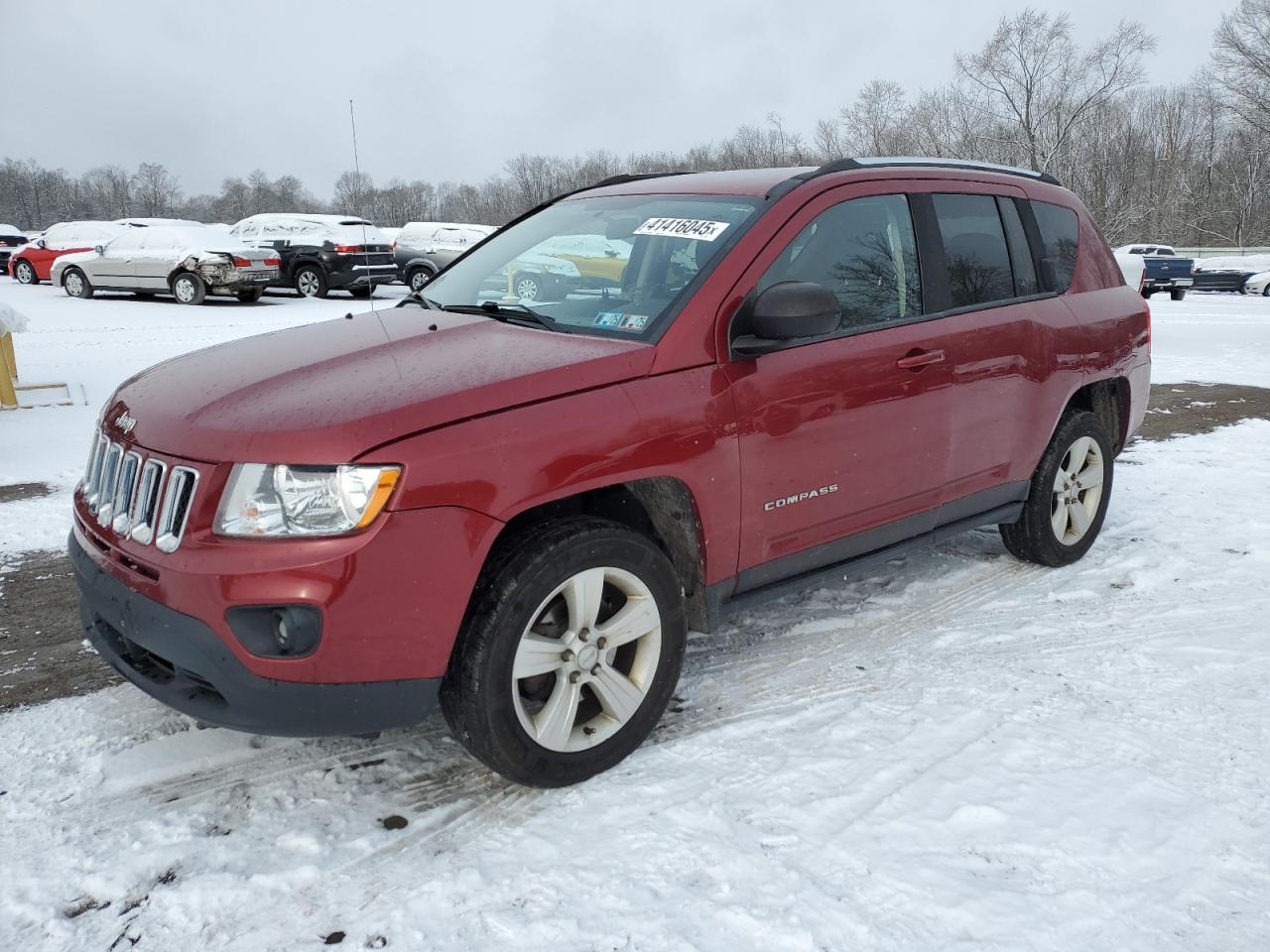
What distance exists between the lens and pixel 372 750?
119 inches

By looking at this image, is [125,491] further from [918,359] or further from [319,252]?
[319,252]

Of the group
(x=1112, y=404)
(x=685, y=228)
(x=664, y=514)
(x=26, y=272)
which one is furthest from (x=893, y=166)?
(x=26, y=272)

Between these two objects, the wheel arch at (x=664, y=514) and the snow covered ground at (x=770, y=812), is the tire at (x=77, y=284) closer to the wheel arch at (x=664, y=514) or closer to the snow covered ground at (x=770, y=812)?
the snow covered ground at (x=770, y=812)

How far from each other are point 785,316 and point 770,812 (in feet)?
4.74

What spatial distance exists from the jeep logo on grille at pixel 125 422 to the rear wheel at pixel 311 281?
19.1 m

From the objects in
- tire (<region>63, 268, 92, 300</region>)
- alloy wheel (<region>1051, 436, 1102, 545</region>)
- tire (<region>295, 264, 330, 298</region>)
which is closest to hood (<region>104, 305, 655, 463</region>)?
alloy wheel (<region>1051, 436, 1102, 545</region>)

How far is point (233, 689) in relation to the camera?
2.41 m

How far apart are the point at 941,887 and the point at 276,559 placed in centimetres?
179

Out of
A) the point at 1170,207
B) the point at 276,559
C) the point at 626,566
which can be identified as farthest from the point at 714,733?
the point at 1170,207

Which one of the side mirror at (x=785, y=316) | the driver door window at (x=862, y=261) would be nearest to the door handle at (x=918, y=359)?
the driver door window at (x=862, y=261)

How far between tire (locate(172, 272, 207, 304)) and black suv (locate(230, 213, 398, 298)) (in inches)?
69.7

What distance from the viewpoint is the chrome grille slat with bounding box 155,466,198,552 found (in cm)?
244

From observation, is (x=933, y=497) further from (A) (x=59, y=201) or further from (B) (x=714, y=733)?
(A) (x=59, y=201)

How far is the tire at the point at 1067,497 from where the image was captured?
4.49 meters
